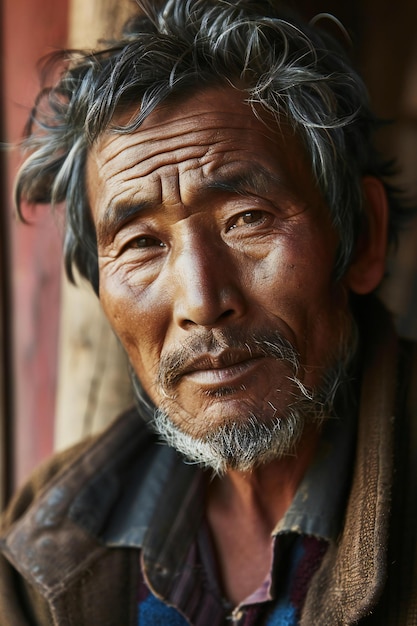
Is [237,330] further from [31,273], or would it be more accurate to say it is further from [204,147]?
[31,273]

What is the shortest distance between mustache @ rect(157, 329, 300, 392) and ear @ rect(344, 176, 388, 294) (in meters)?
0.35

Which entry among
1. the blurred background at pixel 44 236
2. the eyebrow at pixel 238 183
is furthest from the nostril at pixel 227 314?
the blurred background at pixel 44 236

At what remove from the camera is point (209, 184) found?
1700mm

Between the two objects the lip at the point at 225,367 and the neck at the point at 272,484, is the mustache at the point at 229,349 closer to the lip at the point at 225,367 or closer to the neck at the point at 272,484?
the lip at the point at 225,367

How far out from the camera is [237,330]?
1.66 meters

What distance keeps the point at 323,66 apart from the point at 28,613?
5.54ft

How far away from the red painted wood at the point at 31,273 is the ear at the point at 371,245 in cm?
131

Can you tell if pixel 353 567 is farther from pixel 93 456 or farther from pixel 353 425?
pixel 93 456

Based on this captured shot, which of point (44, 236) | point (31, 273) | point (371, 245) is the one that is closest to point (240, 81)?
point (371, 245)

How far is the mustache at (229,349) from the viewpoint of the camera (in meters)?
→ 1.65

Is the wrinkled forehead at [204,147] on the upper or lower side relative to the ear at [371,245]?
upper

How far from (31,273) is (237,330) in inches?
61.2

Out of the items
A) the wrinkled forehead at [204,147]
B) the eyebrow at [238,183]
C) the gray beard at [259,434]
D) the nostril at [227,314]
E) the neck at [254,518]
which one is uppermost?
the wrinkled forehead at [204,147]

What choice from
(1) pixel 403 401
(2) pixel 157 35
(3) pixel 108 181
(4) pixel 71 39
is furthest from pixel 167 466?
(4) pixel 71 39
